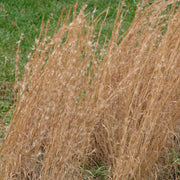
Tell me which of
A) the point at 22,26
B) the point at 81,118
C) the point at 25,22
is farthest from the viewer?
the point at 25,22

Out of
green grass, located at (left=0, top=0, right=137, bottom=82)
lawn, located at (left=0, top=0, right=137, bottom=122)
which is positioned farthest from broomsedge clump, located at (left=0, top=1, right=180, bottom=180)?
green grass, located at (left=0, top=0, right=137, bottom=82)

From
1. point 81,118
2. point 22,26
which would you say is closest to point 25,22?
point 22,26

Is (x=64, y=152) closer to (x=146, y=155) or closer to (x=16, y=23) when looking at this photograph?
(x=146, y=155)

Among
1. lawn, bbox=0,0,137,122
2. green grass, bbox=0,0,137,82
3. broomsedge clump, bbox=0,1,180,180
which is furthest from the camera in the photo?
green grass, bbox=0,0,137,82

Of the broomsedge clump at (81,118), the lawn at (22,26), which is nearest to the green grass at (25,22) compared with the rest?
the lawn at (22,26)

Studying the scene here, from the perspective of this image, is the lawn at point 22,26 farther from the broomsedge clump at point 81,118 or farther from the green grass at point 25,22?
the broomsedge clump at point 81,118

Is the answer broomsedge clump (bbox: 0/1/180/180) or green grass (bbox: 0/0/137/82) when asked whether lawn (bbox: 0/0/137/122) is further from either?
broomsedge clump (bbox: 0/1/180/180)

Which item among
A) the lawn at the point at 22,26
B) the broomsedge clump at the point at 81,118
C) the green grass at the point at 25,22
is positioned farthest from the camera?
the green grass at the point at 25,22

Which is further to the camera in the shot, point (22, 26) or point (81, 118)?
point (22, 26)

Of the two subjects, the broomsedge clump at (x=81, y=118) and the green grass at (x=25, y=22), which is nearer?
the broomsedge clump at (x=81, y=118)

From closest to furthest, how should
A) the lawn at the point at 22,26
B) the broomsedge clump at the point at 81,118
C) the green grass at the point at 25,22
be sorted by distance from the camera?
1. the broomsedge clump at the point at 81,118
2. the lawn at the point at 22,26
3. the green grass at the point at 25,22

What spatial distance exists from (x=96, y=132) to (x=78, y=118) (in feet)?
1.18

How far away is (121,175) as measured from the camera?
87.0 inches

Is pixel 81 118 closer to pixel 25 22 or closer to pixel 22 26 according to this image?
pixel 22 26
